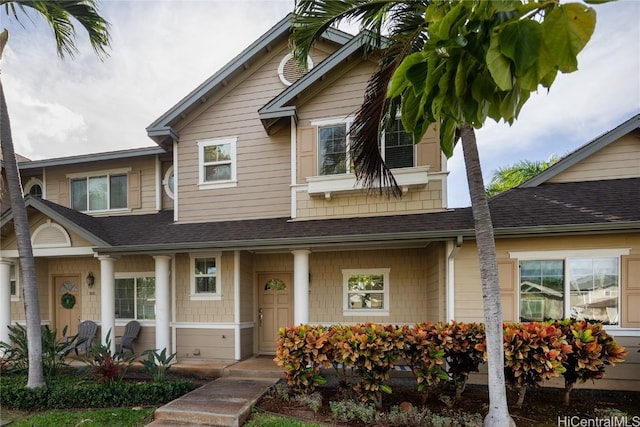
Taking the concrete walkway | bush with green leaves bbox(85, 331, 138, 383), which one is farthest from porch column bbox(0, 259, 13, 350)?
the concrete walkway

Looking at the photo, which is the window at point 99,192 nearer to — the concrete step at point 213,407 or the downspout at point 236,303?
the downspout at point 236,303

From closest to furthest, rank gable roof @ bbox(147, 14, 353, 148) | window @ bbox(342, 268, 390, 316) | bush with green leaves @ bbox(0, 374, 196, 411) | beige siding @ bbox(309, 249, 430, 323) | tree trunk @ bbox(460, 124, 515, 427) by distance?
1. tree trunk @ bbox(460, 124, 515, 427)
2. bush with green leaves @ bbox(0, 374, 196, 411)
3. beige siding @ bbox(309, 249, 430, 323)
4. window @ bbox(342, 268, 390, 316)
5. gable roof @ bbox(147, 14, 353, 148)

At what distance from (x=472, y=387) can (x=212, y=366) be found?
5106 millimetres

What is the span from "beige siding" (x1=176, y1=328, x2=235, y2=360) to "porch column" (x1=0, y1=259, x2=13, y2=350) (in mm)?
3915

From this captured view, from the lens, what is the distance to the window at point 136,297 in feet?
29.5

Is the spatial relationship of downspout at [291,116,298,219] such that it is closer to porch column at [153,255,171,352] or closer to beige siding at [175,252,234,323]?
beige siding at [175,252,234,323]

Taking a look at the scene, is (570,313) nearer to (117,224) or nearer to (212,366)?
(212,366)

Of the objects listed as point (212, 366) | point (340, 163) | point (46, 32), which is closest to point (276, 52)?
point (340, 163)

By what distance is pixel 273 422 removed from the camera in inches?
189

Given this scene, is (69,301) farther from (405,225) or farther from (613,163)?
(613,163)

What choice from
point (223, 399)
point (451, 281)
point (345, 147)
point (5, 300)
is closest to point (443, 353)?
point (451, 281)

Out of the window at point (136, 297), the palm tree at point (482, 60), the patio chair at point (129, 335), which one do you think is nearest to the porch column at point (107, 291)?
the patio chair at point (129, 335)

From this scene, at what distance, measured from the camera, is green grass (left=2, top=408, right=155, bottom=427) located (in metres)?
5.07

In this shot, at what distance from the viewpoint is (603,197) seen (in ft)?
21.9
